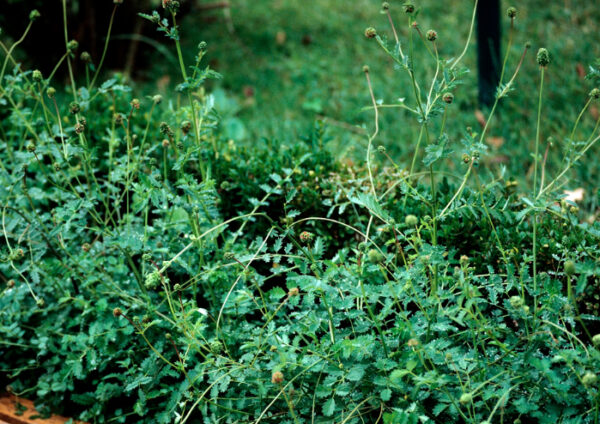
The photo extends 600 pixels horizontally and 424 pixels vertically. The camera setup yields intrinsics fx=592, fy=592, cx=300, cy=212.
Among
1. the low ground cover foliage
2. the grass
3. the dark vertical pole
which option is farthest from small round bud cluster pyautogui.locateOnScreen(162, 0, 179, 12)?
the dark vertical pole

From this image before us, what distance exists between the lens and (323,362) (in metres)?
1.62

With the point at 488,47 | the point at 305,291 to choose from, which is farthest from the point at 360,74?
the point at 305,291

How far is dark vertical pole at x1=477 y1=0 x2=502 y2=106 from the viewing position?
3.93 metres

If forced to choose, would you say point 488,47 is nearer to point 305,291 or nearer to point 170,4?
point 305,291

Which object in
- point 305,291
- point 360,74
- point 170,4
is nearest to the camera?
point 170,4

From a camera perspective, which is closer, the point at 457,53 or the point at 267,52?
A: the point at 457,53

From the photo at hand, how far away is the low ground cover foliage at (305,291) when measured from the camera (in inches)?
60.3

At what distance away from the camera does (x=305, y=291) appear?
1904 mm

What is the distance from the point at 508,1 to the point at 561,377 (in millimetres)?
4512

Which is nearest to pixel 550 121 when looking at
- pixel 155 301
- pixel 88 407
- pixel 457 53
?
pixel 457 53

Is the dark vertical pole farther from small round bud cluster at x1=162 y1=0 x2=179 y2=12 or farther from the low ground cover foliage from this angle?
small round bud cluster at x1=162 y1=0 x2=179 y2=12

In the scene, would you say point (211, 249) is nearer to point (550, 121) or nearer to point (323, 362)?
point (323, 362)

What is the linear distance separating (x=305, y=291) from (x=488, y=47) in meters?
2.75

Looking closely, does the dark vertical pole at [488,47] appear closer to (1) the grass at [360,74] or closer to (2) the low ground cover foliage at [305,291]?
(1) the grass at [360,74]
